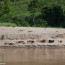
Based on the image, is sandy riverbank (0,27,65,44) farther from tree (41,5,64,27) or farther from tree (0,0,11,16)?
tree (0,0,11,16)

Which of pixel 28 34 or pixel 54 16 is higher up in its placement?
pixel 54 16

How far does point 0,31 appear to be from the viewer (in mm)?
29469

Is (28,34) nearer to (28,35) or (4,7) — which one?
(28,35)

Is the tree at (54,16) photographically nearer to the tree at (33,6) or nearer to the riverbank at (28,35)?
the tree at (33,6)

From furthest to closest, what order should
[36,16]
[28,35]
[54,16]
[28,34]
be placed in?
[36,16]
[54,16]
[28,34]
[28,35]

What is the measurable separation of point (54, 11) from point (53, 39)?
37.0 ft

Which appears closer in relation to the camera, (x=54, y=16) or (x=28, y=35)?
(x=28, y=35)

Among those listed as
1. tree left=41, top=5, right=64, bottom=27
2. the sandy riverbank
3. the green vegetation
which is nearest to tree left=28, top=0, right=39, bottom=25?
the green vegetation

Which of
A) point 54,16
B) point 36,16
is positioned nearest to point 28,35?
point 54,16

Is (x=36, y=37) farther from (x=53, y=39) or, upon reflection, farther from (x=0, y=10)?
(x=0, y=10)

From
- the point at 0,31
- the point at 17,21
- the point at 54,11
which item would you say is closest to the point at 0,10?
the point at 17,21

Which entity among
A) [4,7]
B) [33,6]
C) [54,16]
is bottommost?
[54,16]

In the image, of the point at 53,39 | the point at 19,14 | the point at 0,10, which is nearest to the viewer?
the point at 53,39

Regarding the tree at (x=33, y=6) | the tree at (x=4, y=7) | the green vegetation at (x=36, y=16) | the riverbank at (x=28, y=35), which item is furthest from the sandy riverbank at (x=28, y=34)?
the tree at (x=4, y=7)
